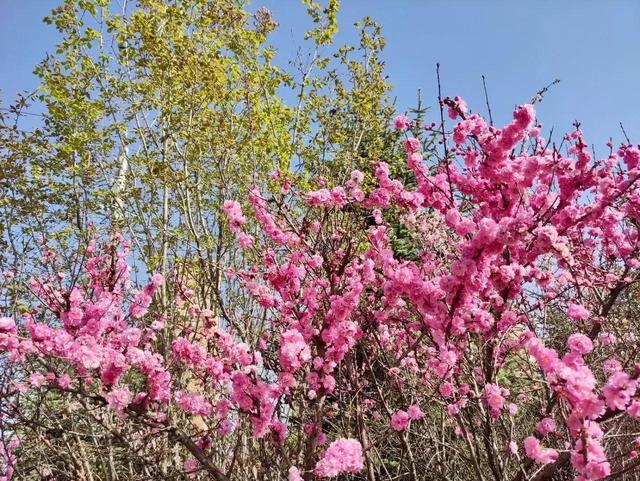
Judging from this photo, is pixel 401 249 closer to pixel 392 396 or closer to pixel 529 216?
pixel 392 396

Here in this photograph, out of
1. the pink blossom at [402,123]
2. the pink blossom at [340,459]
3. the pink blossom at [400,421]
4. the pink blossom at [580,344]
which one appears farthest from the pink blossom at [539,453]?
the pink blossom at [402,123]

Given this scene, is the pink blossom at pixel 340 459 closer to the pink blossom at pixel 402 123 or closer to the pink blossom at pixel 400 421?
the pink blossom at pixel 400 421

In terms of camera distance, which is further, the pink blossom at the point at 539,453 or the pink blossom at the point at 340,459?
the pink blossom at the point at 340,459

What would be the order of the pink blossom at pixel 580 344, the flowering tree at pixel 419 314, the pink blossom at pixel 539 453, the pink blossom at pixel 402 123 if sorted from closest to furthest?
the pink blossom at pixel 580 344 < the pink blossom at pixel 539 453 < the flowering tree at pixel 419 314 < the pink blossom at pixel 402 123

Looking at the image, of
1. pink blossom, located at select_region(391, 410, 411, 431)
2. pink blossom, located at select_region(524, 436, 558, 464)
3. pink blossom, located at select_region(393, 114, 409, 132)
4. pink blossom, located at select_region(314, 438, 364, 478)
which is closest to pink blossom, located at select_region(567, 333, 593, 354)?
pink blossom, located at select_region(524, 436, 558, 464)

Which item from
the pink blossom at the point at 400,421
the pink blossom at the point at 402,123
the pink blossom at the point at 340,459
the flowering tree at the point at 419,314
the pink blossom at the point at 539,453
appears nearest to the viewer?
the pink blossom at the point at 539,453

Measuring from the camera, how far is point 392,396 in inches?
227

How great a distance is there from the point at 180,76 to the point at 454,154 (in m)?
4.41

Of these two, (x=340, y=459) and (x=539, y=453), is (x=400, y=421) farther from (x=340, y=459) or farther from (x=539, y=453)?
(x=539, y=453)

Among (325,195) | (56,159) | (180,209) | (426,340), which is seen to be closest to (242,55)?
(180,209)

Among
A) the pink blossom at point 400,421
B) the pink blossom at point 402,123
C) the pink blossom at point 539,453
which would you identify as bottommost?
the pink blossom at point 539,453

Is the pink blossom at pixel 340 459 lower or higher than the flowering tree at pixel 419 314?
lower

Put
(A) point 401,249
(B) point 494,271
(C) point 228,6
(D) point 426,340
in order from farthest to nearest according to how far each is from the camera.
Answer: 1. (A) point 401,249
2. (C) point 228,6
3. (D) point 426,340
4. (B) point 494,271

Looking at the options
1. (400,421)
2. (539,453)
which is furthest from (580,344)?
(400,421)
